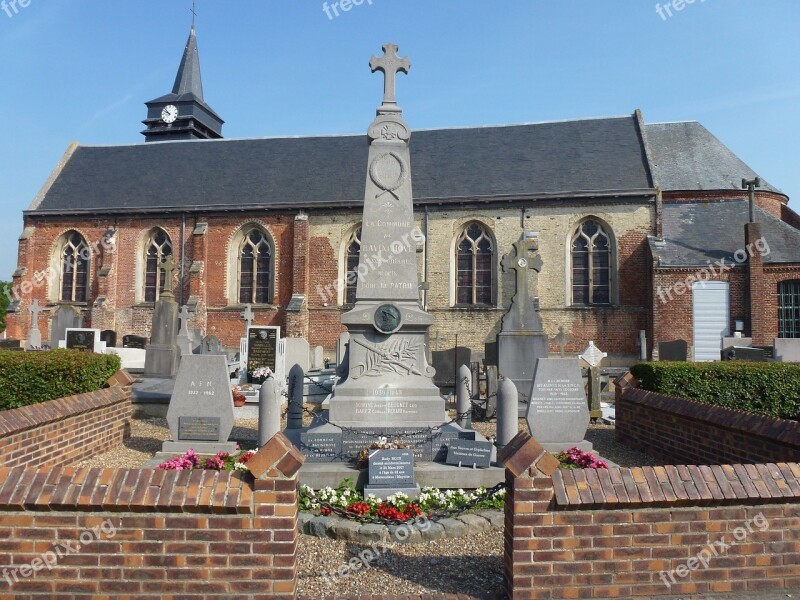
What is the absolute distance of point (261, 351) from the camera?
15586 millimetres

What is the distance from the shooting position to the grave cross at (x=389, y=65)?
8734 mm

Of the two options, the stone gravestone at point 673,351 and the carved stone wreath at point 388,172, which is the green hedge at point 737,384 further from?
the stone gravestone at point 673,351

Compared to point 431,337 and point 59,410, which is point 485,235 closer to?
point 431,337

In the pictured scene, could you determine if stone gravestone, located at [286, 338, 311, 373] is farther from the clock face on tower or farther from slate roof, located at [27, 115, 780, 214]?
the clock face on tower

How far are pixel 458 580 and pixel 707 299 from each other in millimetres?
19652

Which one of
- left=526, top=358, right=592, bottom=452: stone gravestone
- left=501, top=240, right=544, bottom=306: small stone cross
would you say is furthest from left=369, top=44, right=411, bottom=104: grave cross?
left=501, top=240, right=544, bottom=306: small stone cross

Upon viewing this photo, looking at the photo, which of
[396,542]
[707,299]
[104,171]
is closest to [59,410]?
[396,542]

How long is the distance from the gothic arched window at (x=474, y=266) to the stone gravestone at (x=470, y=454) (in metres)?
16.5

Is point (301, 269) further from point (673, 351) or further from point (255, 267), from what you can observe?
point (673, 351)

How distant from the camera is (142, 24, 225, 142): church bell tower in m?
34.8

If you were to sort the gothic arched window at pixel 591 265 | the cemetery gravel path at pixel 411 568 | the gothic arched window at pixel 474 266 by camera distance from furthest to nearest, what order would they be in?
the gothic arched window at pixel 474 266 < the gothic arched window at pixel 591 265 < the cemetery gravel path at pixel 411 568

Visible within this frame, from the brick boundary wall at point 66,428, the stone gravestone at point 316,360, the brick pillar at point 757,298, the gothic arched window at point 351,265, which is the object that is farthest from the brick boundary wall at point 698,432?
the gothic arched window at point 351,265

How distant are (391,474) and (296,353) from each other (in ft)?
32.8

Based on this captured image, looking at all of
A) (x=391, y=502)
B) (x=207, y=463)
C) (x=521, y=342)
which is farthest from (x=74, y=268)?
(x=391, y=502)
